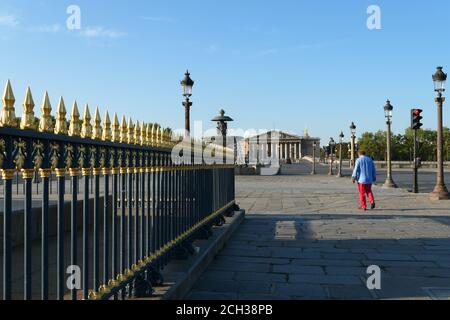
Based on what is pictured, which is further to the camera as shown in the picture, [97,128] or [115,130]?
[115,130]

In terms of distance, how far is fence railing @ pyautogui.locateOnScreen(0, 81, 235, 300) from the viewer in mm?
2734

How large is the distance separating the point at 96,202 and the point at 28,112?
3.76 feet

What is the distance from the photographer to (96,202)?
147 inches

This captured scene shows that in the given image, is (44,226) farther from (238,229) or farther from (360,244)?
(238,229)

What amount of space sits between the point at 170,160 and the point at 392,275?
3097 mm

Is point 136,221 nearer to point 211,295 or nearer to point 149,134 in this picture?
point 149,134

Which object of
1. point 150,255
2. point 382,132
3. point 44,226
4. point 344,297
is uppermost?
point 382,132

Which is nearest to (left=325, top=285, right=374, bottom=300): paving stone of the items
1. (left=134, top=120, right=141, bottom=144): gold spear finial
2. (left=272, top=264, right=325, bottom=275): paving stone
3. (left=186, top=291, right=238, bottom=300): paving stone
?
(left=272, top=264, right=325, bottom=275): paving stone

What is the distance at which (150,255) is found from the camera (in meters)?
4.98

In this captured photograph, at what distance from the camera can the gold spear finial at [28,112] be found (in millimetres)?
2721

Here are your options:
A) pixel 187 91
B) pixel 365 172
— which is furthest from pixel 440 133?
pixel 187 91

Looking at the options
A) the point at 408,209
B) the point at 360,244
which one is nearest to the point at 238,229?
the point at 360,244

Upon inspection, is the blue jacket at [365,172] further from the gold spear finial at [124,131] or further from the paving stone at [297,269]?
the gold spear finial at [124,131]

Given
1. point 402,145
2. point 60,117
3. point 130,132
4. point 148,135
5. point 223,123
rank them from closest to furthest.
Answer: point 60,117 < point 130,132 < point 148,135 < point 223,123 < point 402,145
